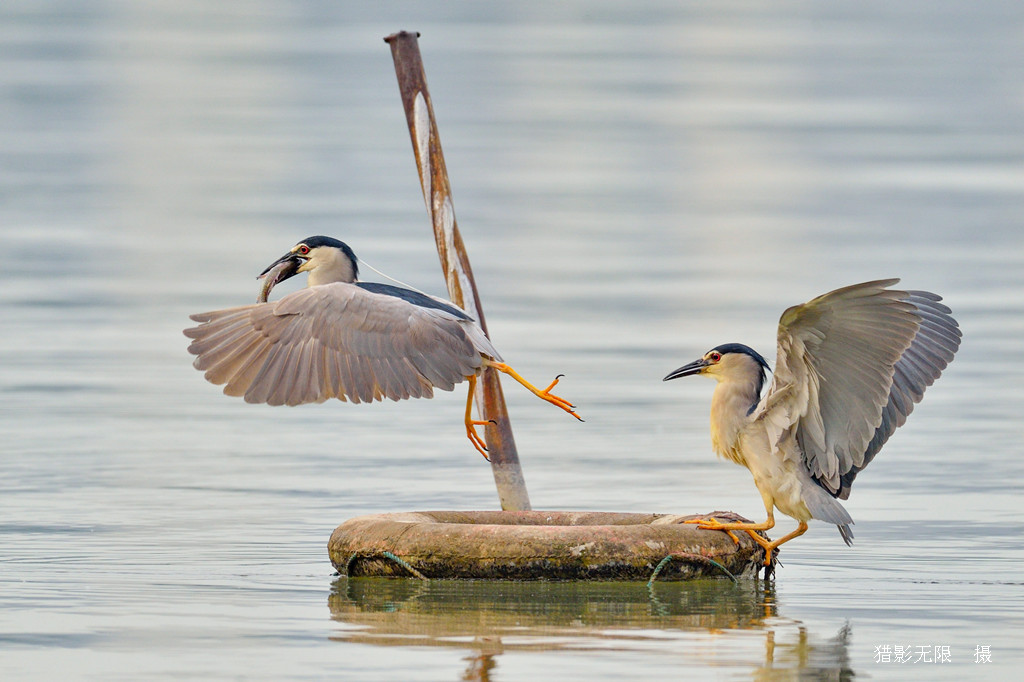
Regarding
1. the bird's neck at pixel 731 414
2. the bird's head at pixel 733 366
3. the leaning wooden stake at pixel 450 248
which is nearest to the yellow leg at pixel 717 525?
the bird's neck at pixel 731 414

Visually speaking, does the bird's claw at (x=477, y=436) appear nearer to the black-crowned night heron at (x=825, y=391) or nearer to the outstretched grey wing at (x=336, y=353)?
the outstretched grey wing at (x=336, y=353)

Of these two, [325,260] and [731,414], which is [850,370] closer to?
[731,414]

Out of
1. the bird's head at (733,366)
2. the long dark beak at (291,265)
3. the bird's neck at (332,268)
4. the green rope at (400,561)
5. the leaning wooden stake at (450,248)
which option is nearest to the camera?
the green rope at (400,561)

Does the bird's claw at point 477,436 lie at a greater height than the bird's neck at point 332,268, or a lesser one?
lesser

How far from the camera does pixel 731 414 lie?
9148mm

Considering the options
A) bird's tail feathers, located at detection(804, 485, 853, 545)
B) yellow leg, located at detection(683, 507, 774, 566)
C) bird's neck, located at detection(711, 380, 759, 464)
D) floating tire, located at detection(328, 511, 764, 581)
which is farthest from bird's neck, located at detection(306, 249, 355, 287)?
bird's tail feathers, located at detection(804, 485, 853, 545)

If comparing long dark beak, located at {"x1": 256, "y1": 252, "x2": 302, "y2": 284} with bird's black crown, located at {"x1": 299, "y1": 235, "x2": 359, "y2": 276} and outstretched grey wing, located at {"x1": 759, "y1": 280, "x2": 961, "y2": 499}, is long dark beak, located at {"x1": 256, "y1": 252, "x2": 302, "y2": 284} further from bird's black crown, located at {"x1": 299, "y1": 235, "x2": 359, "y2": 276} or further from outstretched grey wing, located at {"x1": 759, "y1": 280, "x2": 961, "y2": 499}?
outstretched grey wing, located at {"x1": 759, "y1": 280, "x2": 961, "y2": 499}

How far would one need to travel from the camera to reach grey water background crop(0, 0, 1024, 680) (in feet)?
24.6

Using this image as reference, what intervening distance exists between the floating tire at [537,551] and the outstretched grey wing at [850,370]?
59cm

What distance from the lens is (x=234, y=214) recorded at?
26594mm

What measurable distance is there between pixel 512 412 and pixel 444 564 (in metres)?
6.24

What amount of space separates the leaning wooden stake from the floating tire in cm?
127

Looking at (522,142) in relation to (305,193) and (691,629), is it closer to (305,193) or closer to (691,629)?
(305,193)

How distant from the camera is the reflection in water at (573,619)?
7.09m
